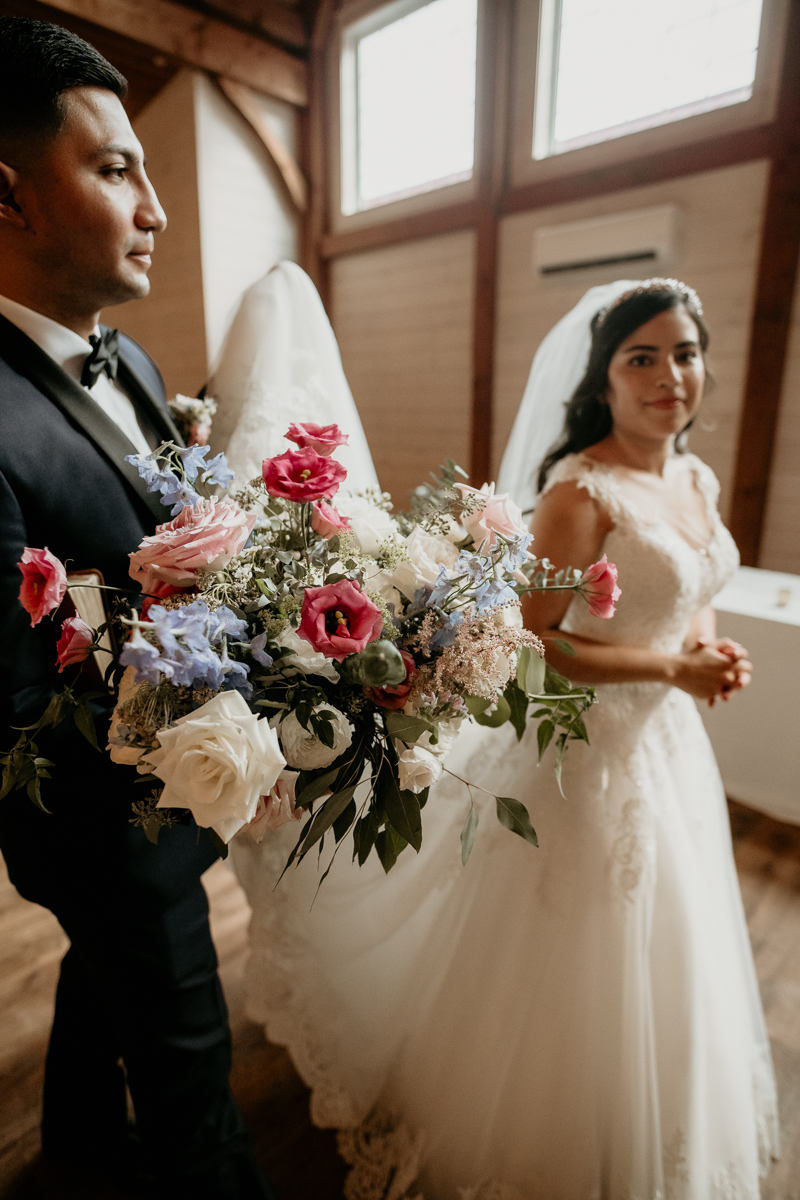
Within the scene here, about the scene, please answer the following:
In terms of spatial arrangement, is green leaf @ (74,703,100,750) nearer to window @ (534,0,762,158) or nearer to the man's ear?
the man's ear

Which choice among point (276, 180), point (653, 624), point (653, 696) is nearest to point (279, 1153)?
point (653, 696)

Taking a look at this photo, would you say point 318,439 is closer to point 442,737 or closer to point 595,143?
point 442,737

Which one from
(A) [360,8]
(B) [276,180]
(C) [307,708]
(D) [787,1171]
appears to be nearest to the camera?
(C) [307,708]

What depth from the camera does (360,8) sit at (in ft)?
14.6

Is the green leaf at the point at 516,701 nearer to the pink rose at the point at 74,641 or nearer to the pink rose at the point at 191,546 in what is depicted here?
the pink rose at the point at 191,546

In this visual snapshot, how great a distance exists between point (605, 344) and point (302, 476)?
102 cm

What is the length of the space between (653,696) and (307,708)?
0.98m

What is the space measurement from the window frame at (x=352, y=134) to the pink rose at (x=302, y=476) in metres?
4.13

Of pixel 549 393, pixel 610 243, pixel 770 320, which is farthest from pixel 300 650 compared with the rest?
pixel 610 243

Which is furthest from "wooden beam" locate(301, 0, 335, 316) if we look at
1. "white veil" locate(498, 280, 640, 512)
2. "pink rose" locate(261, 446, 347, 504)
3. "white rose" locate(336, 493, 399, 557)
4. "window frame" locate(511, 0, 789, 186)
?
"pink rose" locate(261, 446, 347, 504)

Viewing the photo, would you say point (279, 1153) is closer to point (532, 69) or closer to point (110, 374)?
point (110, 374)

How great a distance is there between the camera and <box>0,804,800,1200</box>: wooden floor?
4.73 ft

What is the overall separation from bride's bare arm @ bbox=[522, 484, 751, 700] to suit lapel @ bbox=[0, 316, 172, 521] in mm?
735

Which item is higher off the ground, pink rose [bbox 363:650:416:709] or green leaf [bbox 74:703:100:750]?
pink rose [bbox 363:650:416:709]
